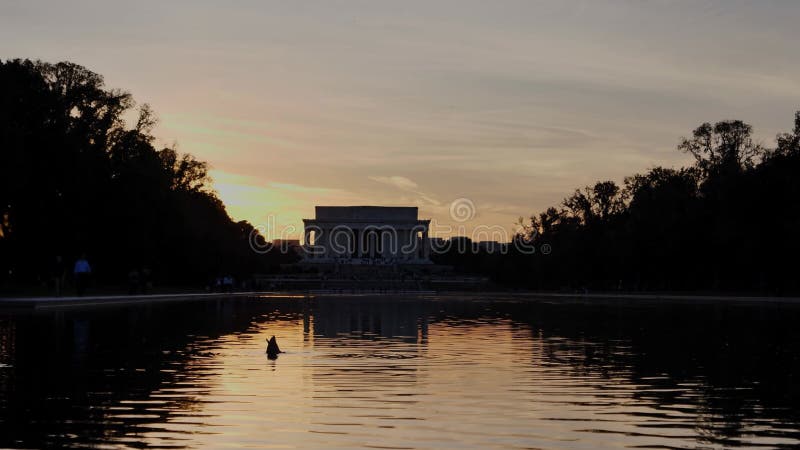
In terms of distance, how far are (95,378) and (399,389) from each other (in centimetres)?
429

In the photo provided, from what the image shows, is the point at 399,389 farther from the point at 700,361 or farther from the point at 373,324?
the point at 373,324

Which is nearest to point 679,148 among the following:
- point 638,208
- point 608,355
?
point 638,208

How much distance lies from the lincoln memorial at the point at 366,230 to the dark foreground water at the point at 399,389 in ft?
403

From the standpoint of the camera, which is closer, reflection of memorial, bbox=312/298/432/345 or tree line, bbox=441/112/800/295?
reflection of memorial, bbox=312/298/432/345

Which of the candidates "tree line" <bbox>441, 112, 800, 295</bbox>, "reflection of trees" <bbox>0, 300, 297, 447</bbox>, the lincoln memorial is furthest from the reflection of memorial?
the lincoln memorial

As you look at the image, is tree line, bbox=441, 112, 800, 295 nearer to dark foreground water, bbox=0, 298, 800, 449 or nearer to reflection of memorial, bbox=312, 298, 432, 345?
reflection of memorial, bbox=312, 298, 432, 345

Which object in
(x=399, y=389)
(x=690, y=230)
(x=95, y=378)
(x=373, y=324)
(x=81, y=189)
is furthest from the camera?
(x=690, y=230)

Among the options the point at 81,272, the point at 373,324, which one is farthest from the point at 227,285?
the point at 373,324

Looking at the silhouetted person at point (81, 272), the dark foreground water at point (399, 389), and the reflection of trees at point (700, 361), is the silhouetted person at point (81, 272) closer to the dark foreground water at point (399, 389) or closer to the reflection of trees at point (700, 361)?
the dark foreground water at point (399, 389)

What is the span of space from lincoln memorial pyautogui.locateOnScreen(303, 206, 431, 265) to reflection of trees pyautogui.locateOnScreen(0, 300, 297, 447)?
12029cm

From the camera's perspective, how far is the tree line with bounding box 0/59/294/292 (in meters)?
55.8

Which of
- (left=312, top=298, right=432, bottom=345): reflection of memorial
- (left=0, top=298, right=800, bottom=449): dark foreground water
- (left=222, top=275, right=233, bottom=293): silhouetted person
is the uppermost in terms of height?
(left=222, top=275, right=233, bottom=293): silhouetted person

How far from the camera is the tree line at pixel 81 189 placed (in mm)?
55750

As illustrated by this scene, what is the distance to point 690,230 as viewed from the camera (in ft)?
243
